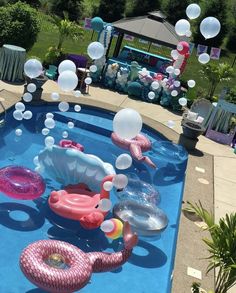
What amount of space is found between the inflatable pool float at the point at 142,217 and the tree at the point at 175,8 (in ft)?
88.3

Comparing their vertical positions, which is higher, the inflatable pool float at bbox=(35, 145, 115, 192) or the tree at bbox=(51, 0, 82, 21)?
the tree at bbox=(51, 0, 82, 21)

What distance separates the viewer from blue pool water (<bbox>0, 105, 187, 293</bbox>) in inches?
277

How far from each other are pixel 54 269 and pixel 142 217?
2.80 metres

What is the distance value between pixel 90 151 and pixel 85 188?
3201mm

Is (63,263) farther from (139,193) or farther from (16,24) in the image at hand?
(16,24)

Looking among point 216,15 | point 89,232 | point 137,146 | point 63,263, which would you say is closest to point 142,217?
point 89,232

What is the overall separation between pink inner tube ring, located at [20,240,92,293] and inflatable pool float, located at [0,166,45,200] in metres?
1.77

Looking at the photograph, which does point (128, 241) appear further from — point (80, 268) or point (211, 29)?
point (211, 29)

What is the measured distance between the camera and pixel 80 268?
6148 millimetres

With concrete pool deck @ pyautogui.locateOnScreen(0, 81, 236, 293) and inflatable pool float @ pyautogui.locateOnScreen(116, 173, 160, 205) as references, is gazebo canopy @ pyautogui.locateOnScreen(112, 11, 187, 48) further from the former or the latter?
inflatable pool float @ pyautogui.locateOnScreen(116, 173, 160, 205)

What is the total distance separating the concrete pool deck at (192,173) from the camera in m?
7.41

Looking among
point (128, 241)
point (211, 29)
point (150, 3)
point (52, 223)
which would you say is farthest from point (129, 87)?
point (150, 3)

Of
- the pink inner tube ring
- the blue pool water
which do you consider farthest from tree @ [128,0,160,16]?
the pink inner tube ring

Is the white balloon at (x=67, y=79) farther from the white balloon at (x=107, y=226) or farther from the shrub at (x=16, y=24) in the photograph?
the shrub at (x=16, y=24)
